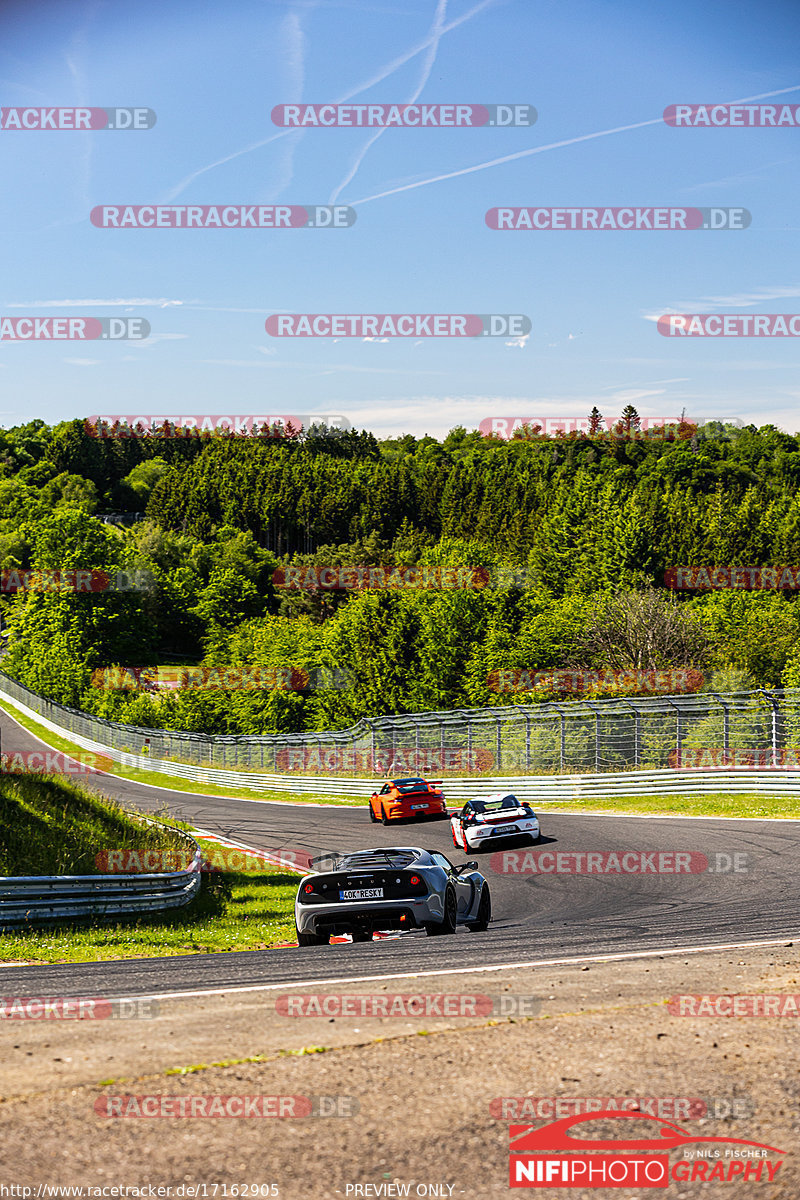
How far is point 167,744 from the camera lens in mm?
61500

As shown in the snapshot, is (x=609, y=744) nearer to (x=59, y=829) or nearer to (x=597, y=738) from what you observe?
(x=597, y=738)

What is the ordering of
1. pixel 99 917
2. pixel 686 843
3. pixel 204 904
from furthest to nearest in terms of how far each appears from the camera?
pixel 686 843
pixel 204 904
pixel 99 917

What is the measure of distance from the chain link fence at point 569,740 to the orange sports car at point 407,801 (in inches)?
174

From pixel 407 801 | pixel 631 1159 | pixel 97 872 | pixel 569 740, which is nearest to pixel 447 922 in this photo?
pixel 97 872

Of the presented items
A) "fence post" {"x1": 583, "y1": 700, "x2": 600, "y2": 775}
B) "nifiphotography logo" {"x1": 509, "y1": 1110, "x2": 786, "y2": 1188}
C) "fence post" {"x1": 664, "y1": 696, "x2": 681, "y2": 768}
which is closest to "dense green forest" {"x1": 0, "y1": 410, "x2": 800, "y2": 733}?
"fence post" {"x1": 583, "y1": 700, "x2": 600, "y2": 775}

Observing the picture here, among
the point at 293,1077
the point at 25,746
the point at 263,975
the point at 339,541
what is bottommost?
the point at 25,746

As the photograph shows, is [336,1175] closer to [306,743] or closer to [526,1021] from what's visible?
[526,1021]

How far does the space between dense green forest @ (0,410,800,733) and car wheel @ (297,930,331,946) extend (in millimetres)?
50701

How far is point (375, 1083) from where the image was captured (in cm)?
471

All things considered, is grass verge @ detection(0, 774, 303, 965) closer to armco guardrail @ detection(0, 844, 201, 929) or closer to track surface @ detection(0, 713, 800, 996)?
armco guardrail @ detection(0, 844, 201, 929)

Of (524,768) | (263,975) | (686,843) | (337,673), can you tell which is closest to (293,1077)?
(263,975)

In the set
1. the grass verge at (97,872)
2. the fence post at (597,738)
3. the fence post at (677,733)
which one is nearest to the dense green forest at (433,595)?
the fence post at (597,738)

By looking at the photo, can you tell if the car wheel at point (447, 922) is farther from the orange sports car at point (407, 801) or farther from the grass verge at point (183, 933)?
the orange sports car at point (407, 801)

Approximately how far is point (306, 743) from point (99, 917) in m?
34.0
